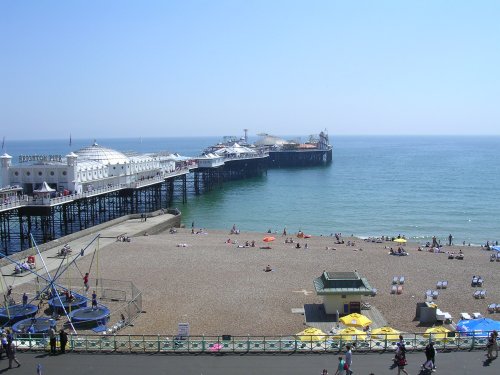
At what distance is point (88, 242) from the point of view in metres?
35.0

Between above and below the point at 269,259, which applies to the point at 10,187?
above

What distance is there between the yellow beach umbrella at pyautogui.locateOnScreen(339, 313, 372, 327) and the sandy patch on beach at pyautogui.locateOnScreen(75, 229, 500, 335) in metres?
1.77

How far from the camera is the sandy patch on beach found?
21281 millimetres

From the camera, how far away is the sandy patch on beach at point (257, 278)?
2128 centimetres

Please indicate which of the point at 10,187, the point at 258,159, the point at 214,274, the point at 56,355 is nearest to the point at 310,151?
the point at 258,159

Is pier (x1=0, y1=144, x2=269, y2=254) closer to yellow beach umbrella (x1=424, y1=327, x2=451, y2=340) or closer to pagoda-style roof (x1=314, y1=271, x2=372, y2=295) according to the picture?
pagoda-style roof (x1=314, y1=271, x2=372, y2=295)

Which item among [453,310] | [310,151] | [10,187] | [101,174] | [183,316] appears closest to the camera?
[183,316]

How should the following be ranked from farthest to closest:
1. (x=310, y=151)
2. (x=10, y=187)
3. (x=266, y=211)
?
(x=310, y=151) < (x=266, y=211) < (x=10, y=187)

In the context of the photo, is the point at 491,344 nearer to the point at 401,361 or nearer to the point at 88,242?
the point at 401,361

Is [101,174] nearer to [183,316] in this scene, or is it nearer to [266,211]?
[266,211]

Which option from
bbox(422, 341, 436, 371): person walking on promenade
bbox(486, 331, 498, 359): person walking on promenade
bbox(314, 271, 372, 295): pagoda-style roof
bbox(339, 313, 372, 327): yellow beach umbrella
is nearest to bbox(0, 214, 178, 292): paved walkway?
bbox(314, 271, 372, 295): pagoda-style roof

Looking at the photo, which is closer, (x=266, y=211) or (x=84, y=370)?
(x=84, y=370)

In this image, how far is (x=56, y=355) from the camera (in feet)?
46.7

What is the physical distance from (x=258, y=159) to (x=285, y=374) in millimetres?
98740
